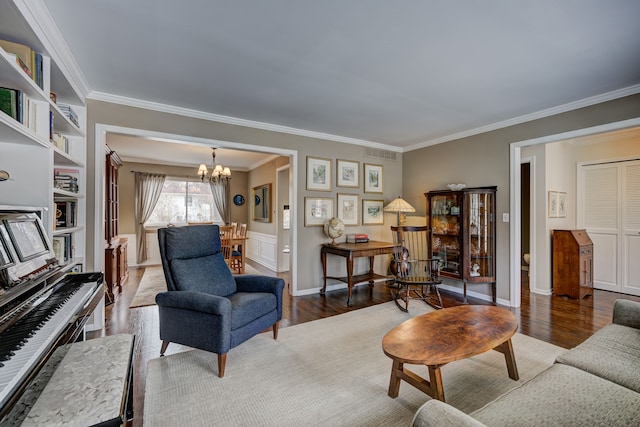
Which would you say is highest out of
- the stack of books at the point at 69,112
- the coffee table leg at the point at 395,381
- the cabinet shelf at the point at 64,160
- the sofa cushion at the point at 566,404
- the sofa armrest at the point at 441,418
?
the stack of books at the point at 69,112

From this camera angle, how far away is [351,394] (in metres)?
1.93

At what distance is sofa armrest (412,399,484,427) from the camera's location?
875 millimetres

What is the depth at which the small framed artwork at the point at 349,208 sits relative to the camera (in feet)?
15.5

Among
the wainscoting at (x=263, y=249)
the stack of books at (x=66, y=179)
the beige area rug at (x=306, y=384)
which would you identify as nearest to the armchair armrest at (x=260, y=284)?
the beige area rug at (x=306, y=384)

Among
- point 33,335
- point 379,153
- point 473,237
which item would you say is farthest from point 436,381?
point 379,153

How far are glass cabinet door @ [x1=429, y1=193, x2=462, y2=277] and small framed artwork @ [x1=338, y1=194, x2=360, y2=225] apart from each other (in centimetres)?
116

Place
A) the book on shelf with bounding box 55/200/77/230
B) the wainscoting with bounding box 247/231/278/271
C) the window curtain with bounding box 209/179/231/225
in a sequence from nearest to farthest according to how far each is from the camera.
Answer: the book on shelf with bounding box 55/200/77/230
the wainscoting with bounding box 247/231/278/271
the window curtain with bounding box 209/179/231/225

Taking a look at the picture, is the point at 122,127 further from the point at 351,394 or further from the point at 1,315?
the point at 351,394

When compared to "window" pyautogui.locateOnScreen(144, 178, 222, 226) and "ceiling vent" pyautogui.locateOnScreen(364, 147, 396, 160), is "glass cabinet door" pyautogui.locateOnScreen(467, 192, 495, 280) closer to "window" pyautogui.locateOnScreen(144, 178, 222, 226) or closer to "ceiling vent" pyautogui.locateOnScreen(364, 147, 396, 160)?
"ceiling vent" pyautogui.locateOnScreen(364, 147, 396, 160)

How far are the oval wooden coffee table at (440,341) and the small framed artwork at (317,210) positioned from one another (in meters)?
2.45

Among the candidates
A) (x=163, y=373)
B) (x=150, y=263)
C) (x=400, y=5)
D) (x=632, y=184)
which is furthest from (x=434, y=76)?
(x=150, y=263)

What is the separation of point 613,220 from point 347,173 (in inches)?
160

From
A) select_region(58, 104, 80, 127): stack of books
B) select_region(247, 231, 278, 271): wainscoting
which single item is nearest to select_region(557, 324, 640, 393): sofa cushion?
select_region(58, 104, 80, 127): stack of books

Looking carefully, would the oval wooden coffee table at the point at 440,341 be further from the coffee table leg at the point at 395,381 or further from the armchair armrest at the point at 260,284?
the armchair armrest at the point at 260,284
